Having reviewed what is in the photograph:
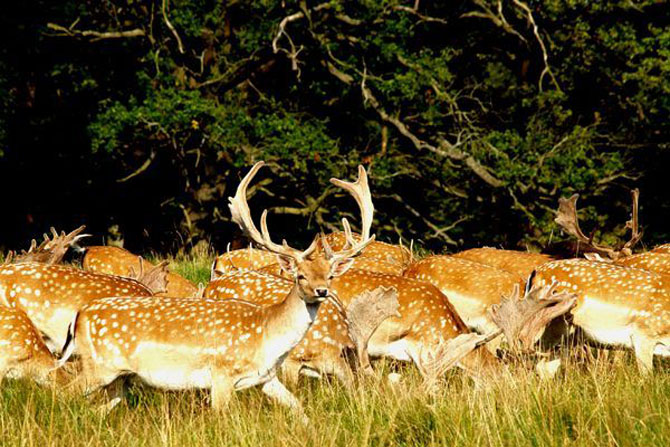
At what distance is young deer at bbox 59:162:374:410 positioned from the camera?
4.90 metres

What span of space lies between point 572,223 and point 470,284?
1.63 m

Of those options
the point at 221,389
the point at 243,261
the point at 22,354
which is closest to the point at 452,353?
the point at 221,389

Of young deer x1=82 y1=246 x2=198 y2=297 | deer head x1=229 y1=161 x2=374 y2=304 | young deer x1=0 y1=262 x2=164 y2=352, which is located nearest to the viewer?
deer head x1=229 y1=161 x2=374 y2=304

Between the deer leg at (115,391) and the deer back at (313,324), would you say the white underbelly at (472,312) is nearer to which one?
the deer back at (313,324)

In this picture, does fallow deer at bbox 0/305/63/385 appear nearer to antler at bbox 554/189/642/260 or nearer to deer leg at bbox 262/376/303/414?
deer leg at bbox 262/376/303/414

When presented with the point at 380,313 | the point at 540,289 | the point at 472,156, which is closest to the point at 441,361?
the point at 380,313

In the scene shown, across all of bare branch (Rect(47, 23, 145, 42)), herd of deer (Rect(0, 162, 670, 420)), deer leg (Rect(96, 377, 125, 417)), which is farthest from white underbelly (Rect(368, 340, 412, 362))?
bare branch (Rect(47, 23, 145, 42))

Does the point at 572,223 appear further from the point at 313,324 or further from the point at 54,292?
the point at 54,292

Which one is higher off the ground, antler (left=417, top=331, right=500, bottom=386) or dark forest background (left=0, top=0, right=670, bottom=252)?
antler (left=417, top=331, right=500, bottom=386)

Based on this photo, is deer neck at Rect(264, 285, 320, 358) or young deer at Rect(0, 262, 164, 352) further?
young deer at Rect(0, 262, 164, 352)

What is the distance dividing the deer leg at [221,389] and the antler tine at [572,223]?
4.40m

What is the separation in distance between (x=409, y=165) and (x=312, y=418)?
34.8 feet

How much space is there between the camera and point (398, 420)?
14.3ft

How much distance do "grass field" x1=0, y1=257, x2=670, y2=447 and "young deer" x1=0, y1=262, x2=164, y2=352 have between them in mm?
1184
